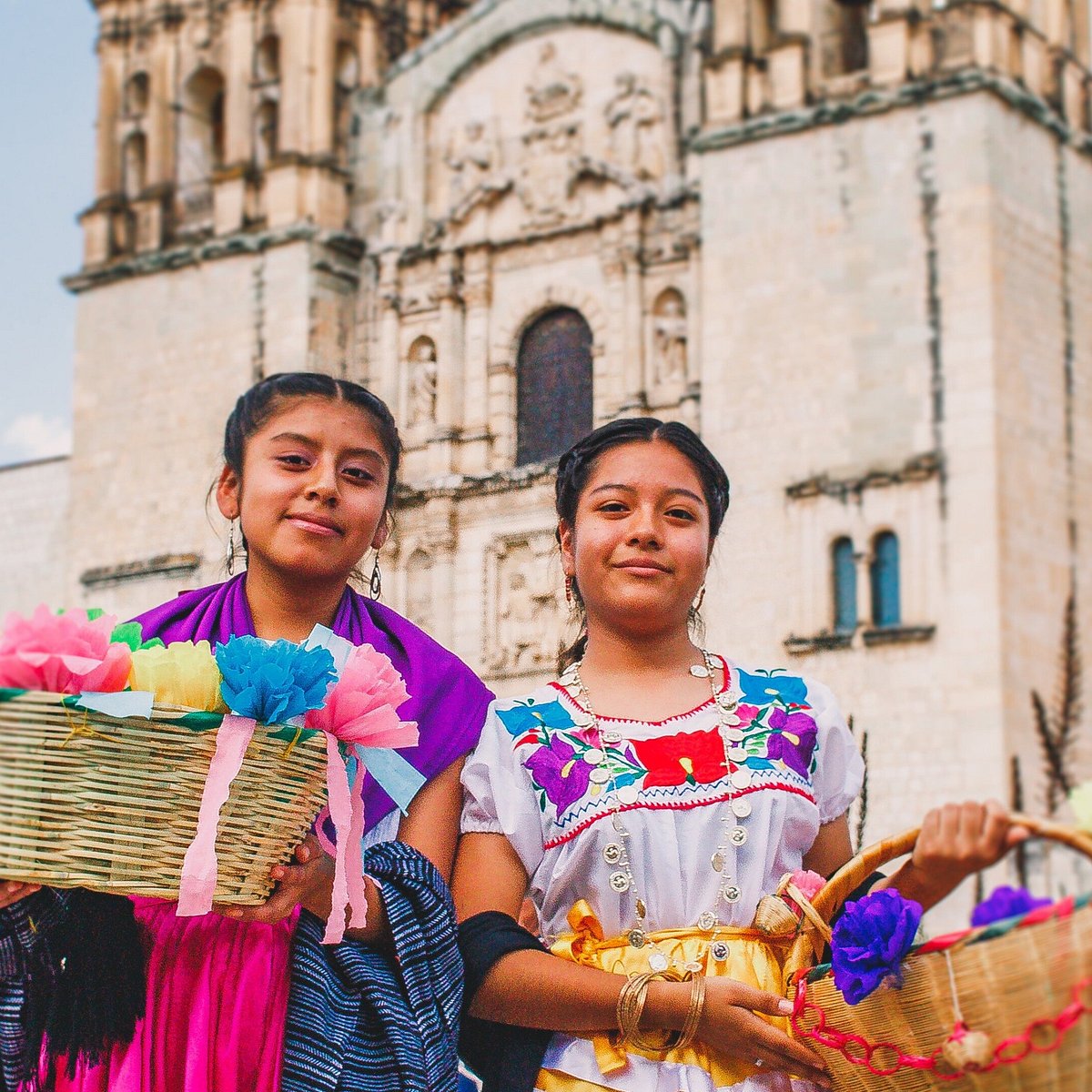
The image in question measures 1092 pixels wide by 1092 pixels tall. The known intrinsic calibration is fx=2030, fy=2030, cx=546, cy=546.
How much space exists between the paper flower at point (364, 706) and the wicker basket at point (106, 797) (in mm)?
176

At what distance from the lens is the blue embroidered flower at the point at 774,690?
3.97 m

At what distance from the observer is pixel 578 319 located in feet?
62.0

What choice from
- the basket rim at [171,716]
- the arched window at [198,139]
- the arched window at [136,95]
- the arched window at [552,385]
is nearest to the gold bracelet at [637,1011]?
the basket rim at [171,716]

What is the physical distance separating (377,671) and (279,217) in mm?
16996

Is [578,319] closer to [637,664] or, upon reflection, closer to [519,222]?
[519,222]

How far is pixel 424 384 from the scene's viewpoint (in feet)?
64.4

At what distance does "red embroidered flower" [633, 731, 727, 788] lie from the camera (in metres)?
3.79

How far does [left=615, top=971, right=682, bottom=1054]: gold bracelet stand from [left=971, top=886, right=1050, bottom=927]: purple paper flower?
81cm

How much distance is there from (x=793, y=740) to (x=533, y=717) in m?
0.50

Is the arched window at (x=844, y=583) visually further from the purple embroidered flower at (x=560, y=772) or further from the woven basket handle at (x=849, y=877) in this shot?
the woven basket handle at (x=849, y=877)

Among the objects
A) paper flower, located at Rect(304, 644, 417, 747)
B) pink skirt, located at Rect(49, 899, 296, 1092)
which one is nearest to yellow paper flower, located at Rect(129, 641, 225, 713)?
paper flower, located at Rect(304, 644, 417, 747)

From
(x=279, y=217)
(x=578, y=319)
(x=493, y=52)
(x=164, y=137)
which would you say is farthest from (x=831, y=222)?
(x=164, y=137)

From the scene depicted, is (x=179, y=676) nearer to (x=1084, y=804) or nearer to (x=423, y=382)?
(x=1084, y=804)

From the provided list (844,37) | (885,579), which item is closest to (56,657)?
(885,579)
